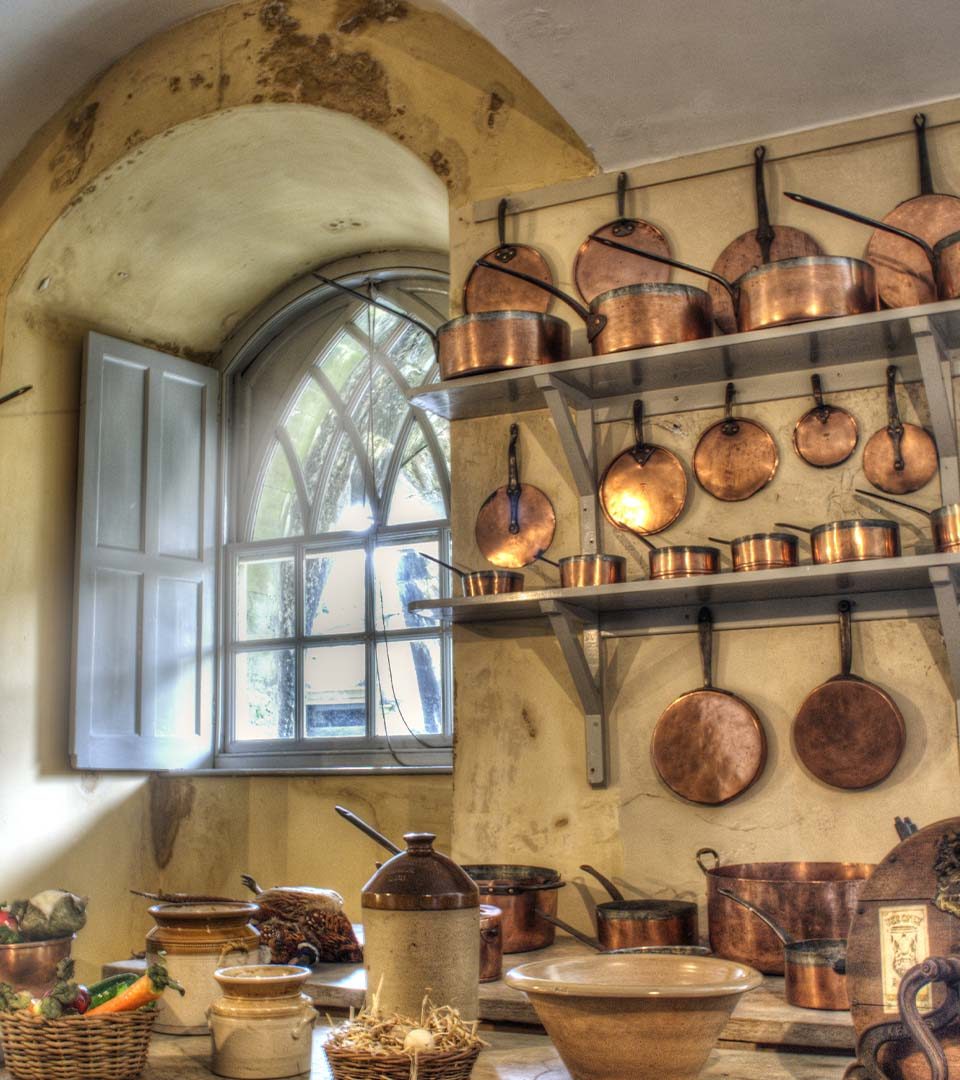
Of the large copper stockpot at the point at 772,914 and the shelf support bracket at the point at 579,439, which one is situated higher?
the shelf support bracket at the point at 579,439

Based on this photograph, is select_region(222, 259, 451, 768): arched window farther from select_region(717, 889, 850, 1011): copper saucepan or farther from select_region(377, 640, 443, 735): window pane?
select_region(717, 889, 850, 1011): copper saucepan

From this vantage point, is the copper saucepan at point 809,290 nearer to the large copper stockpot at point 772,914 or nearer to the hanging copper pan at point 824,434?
the hanging copper pan at point 824,434

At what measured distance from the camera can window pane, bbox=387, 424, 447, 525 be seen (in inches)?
171

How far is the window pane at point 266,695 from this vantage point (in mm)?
4582

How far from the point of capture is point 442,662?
425 cm

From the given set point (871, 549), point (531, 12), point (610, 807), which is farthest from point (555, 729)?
point (531, 12)

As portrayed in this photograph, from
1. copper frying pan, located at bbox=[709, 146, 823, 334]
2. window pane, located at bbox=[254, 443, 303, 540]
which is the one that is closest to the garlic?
copper frying pan, located at bbox=[709, 146, 823, 334]

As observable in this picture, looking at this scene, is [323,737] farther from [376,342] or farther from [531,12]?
[531,12]

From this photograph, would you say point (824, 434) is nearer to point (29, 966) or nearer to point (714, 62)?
point (714, 62)

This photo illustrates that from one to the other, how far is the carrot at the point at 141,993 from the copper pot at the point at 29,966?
1.01ft

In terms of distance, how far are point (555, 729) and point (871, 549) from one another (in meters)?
0.90

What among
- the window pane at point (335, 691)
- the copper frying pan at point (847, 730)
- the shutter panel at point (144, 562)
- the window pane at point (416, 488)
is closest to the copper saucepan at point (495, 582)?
the copper frying pan at point (847, 730)

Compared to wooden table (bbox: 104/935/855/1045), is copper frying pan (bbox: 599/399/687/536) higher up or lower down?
higher up

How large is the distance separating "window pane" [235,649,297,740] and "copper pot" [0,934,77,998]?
2.35 meters
